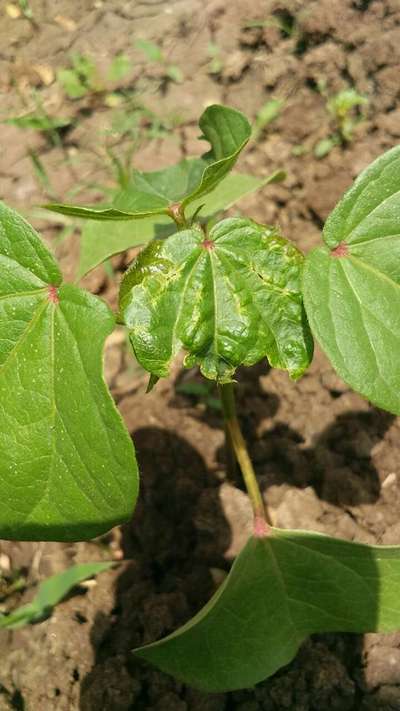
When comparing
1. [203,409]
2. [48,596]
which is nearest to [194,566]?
[48,596]

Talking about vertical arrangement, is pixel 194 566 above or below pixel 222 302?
below

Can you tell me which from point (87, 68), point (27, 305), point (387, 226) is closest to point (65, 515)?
point (27, 305)

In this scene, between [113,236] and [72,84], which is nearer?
[113,236]

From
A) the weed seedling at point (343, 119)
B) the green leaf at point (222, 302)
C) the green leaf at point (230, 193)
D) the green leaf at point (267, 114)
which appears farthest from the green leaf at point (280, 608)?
the green leaf at point (267, 114)

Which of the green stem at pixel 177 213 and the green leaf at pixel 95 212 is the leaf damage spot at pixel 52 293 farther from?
the green stem at pixel 177 213

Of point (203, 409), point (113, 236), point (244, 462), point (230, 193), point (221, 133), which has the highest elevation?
point (221, 133)

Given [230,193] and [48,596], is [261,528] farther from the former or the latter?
[230,193]

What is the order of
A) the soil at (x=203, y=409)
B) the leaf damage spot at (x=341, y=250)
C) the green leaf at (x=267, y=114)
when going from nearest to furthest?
the leaf damage spot at (x=341, y=250) → the soil at (x=203, y=409) → the green leaf at (x=267, y=114)
